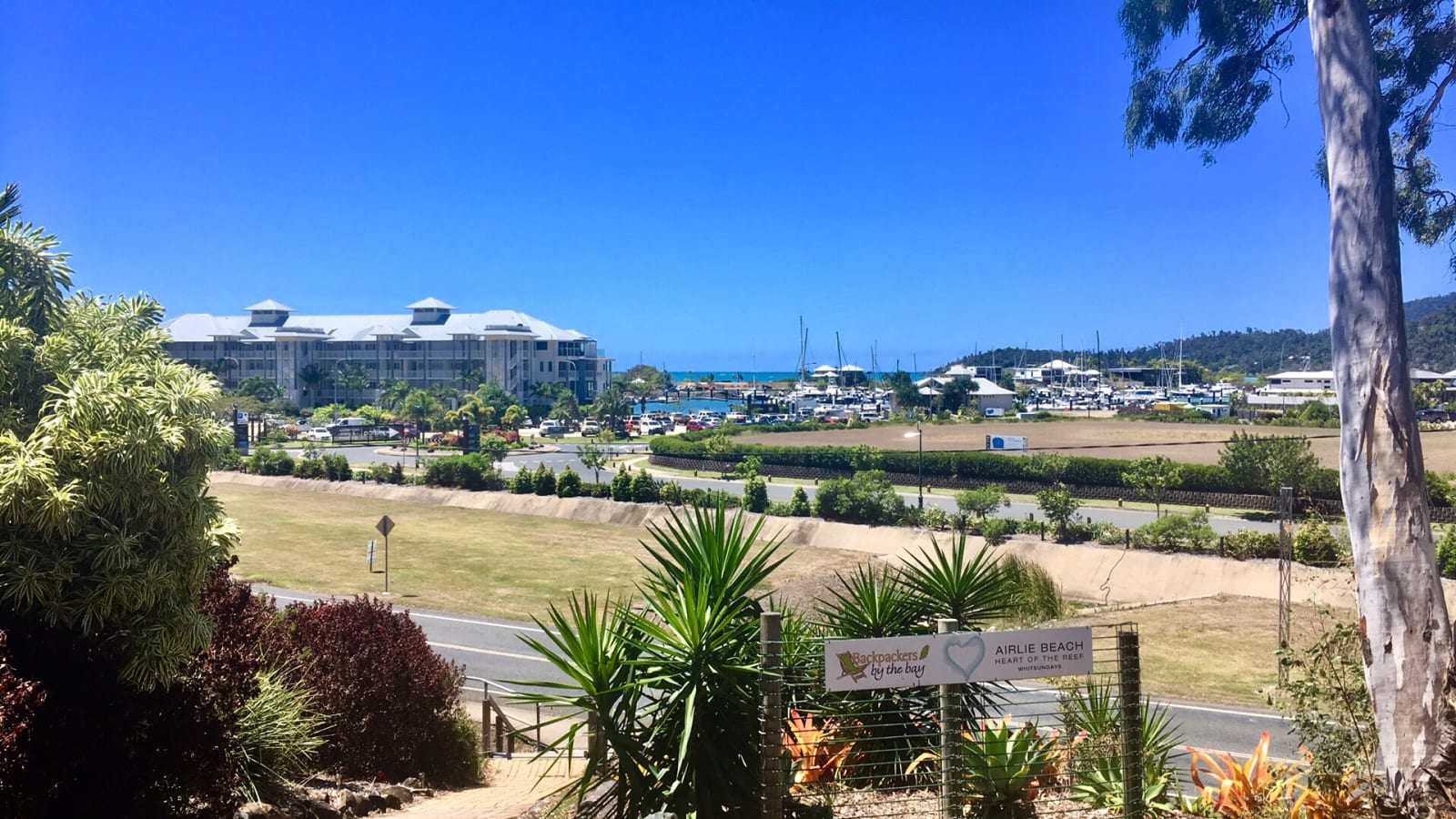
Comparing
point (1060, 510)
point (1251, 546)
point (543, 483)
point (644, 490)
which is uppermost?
point (543, 483)

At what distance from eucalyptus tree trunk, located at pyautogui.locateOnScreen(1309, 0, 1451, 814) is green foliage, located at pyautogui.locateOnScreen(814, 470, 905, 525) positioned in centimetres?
2939

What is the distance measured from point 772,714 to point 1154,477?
125 feet

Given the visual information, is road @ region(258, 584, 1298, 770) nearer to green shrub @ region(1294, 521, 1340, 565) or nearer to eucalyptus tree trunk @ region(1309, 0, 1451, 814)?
eucalyptus tree trunk @ region(1309, 0, 1451, 814)

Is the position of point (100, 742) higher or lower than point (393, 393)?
lower

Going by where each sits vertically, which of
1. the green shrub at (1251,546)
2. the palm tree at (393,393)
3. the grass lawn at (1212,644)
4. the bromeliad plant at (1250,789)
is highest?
the palm tree at (393,393)

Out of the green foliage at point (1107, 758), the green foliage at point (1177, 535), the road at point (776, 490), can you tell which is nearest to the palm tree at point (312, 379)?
the road at point (776, 490)

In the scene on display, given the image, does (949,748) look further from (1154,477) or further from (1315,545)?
(1154,477)

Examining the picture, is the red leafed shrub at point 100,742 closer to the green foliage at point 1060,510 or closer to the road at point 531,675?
the road at point 531,675

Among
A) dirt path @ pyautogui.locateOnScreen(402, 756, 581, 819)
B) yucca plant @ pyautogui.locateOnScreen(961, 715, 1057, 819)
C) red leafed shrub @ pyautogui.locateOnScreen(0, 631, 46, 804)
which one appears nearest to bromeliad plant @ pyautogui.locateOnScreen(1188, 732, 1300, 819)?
yucca plant @ pyautogui.locateOnScreen(961, 715, 1057, 819)

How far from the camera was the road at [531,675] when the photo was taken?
14.0 m

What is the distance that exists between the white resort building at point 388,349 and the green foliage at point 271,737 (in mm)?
103959

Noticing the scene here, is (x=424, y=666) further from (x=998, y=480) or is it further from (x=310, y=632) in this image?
(x=998, y=480)

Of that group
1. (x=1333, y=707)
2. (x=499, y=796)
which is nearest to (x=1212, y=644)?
(x=1333, y=707)

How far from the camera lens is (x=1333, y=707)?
7.28 meters
